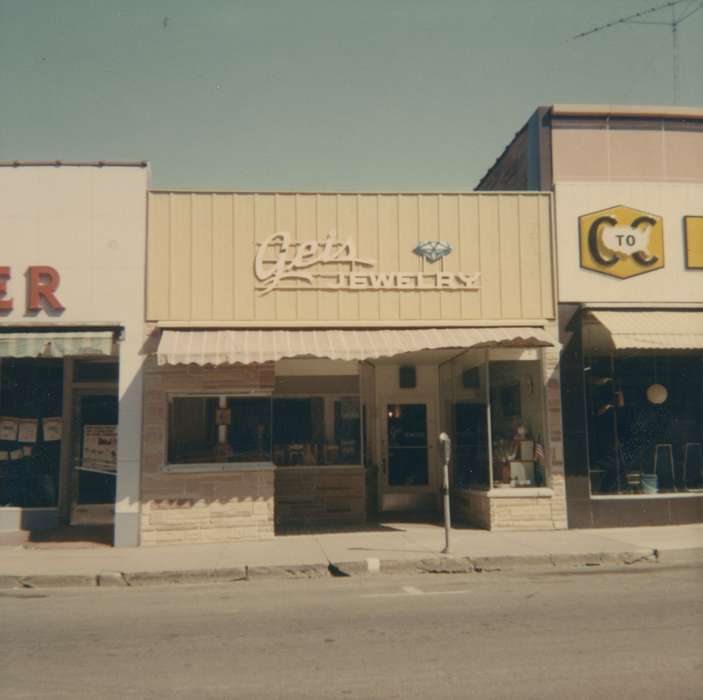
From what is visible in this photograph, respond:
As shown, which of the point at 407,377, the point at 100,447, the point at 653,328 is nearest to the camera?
the point at 653,328

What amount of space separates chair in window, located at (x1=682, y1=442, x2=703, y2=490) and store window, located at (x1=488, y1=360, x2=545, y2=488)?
8.93 ft

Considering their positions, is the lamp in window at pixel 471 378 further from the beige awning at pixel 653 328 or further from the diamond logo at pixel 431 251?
the beige awning at pixel 653 328

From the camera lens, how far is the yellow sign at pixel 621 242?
→ 537 inches

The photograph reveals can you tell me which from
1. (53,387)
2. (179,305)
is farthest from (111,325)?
(53,387)

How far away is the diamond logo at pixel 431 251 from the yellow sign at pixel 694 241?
14.2 ft

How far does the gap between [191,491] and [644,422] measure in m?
7.91

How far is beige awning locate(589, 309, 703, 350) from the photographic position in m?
12.7

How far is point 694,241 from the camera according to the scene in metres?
13.9

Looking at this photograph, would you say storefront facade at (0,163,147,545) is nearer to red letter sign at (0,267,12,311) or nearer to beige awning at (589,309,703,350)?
red letter sign at (0,267,12,311)

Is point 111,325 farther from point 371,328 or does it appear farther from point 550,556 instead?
point 550,556

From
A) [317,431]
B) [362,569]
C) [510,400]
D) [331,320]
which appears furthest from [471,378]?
[362,569]

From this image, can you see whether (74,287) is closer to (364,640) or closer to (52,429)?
(52,429)

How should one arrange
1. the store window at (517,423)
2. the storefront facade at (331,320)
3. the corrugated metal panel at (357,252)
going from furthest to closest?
1. the store window at (517,423)
2. the corrugated metal panel at (357,252)
3. the storefront facade at (331,320)

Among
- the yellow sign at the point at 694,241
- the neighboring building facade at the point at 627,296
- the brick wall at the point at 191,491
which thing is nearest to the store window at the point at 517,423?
the neighboring building facade at the point at 627,296
